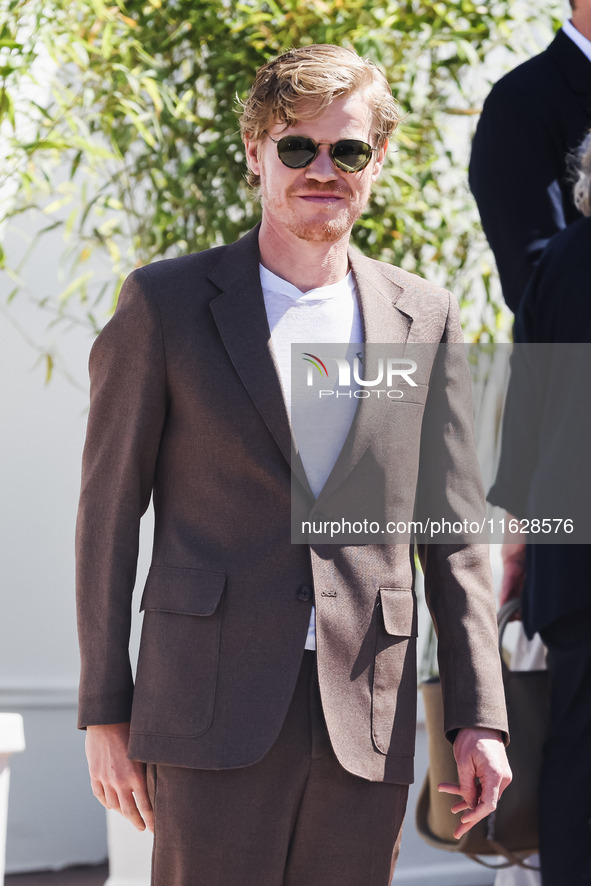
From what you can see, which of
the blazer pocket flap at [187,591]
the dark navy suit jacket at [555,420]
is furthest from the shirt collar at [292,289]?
the dark navy suit jacket at [555,420]

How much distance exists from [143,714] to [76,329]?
199 centimetres

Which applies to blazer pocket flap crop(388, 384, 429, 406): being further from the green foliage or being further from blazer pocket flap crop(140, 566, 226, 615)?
the green foliage

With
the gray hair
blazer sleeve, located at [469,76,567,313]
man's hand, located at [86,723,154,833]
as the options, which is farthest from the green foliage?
man's hand, located at [86,723,154,833]

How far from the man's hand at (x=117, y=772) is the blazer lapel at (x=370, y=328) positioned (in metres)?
0.44

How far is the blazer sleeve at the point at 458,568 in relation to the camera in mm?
1601

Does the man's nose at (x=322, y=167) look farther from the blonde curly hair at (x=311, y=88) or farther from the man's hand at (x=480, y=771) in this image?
the man's hand at (x=480, y=771)

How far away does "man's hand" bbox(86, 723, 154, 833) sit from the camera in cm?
152

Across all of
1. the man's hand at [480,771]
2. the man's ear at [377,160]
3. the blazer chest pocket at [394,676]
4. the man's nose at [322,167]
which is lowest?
the man's hand at [480,771]

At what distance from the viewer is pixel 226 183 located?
2898mm

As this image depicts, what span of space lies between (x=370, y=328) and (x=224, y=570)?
419 millimetres

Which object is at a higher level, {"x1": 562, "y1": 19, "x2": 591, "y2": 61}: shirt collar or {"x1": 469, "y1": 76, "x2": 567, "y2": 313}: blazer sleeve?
{"x1": 562, "y1": 19, "x2": 591, "y2": 61}: shirt collar

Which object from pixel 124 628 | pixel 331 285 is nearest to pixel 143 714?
pixel 124 628

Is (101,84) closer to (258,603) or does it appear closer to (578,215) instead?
(578,215)

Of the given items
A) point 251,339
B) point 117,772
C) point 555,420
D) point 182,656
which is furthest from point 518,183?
point 117,772
